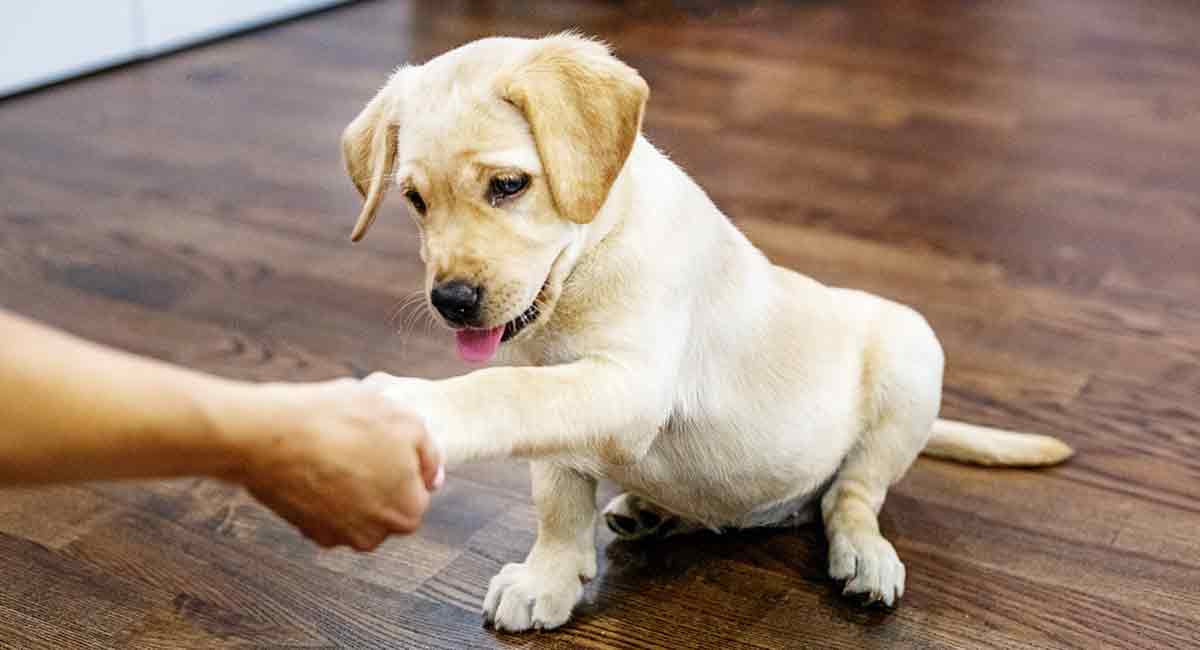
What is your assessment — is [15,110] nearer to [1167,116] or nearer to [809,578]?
[809,578]

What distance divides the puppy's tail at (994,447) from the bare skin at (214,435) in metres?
1.02

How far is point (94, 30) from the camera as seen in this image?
3826 mm

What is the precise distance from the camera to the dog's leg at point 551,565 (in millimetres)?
1687

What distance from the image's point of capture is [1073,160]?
3.59m

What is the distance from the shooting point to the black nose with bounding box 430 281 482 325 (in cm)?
146

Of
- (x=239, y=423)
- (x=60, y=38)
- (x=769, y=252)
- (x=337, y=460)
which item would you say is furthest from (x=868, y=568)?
(x=60, y=38)

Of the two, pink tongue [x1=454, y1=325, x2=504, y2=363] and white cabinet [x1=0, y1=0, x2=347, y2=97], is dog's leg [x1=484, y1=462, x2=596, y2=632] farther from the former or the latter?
white cabinet [x1=0, y1=0, x2=347, y2=97]

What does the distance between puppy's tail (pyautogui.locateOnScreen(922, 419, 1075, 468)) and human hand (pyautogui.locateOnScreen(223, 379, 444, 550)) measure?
40.8 inches

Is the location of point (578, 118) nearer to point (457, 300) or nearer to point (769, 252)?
point (457, 300)

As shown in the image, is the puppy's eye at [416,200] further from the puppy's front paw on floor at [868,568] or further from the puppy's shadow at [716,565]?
the puppy's front paw on floor at [868,568]

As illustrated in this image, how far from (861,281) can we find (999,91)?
1.60 metres

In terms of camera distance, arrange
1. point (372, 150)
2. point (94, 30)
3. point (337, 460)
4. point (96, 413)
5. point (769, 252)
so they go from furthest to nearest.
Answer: point (94, 30), point (769, 252), point (372, 150), point (337, 460), point (96, 413)

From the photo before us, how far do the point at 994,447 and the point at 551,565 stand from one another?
2.40 ft

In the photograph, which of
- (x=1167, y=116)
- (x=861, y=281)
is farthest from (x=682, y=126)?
(x=1167, y=116)
